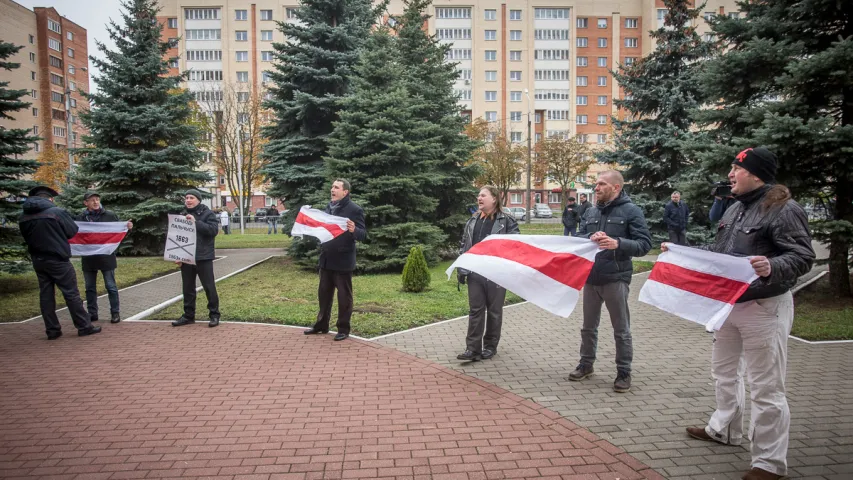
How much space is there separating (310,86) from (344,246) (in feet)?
46.2

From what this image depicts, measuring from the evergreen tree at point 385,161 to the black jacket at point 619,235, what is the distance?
980cm

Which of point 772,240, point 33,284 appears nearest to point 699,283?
point 772,240

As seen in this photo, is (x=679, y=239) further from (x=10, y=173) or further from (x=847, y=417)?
(x=10, y=173)

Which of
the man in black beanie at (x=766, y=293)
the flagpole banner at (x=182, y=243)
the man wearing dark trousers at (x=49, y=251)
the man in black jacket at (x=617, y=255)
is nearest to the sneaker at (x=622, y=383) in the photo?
the man in black jacket at (x=617, y=255)

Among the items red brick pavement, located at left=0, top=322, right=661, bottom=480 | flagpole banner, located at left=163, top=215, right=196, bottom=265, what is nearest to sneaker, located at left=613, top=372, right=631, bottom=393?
red brick pavement, located at left=0, top=322, right=661, bottom=480

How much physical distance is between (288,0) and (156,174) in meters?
66.2

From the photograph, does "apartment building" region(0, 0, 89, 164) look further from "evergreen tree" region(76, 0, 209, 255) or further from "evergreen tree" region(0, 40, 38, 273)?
"evergreen tree" region(0, 40, 38, 273)

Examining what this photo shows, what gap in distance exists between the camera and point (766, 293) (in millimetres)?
3836

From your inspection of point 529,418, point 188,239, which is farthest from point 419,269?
point 529,418

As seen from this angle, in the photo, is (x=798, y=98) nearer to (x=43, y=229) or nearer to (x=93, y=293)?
(x=43, y=229)

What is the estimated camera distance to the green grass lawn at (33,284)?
1037cm

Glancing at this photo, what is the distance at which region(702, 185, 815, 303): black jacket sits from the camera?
3627 mm

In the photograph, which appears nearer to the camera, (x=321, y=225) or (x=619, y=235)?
(x=619, y=235)

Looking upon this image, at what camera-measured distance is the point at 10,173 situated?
12.0 m
